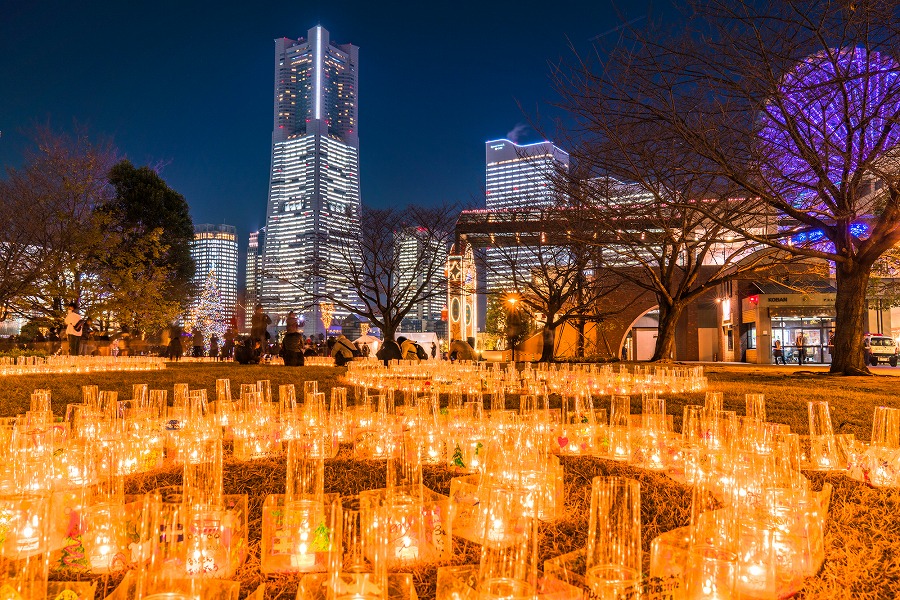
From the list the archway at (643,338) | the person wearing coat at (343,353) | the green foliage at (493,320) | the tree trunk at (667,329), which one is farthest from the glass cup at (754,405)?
the green foliage at (493,320)

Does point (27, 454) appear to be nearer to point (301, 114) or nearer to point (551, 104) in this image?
point (551, 104)

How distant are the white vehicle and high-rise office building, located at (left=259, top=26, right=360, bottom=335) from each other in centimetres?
2199

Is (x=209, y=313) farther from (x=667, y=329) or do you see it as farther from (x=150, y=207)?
(x=667, y=329)

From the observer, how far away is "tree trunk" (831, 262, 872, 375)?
10.4 meters

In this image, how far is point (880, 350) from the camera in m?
23.0

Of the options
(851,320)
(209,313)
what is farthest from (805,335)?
(209,313)

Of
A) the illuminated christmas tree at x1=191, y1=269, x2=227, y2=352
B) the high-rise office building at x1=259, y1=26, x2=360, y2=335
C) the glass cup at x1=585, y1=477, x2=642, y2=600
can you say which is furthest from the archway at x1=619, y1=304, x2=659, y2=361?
A: the glass cup at x1=585, y1=477, x2=642, y2=600

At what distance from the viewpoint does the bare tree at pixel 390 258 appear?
24.9 m

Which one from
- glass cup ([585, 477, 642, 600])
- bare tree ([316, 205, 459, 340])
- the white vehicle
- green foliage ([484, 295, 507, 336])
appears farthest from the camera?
green foliage ([484, 295, 507, 336])

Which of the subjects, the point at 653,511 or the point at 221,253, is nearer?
the point at 653,511

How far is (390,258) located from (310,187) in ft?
70.5

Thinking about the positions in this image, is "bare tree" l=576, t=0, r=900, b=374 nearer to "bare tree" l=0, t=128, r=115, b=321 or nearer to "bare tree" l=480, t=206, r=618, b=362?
"bare tree" l=480, t=206, r=618, b=362

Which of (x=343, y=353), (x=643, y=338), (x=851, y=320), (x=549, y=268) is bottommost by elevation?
(x=343, y=353)

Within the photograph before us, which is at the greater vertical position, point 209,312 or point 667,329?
point 209,312
